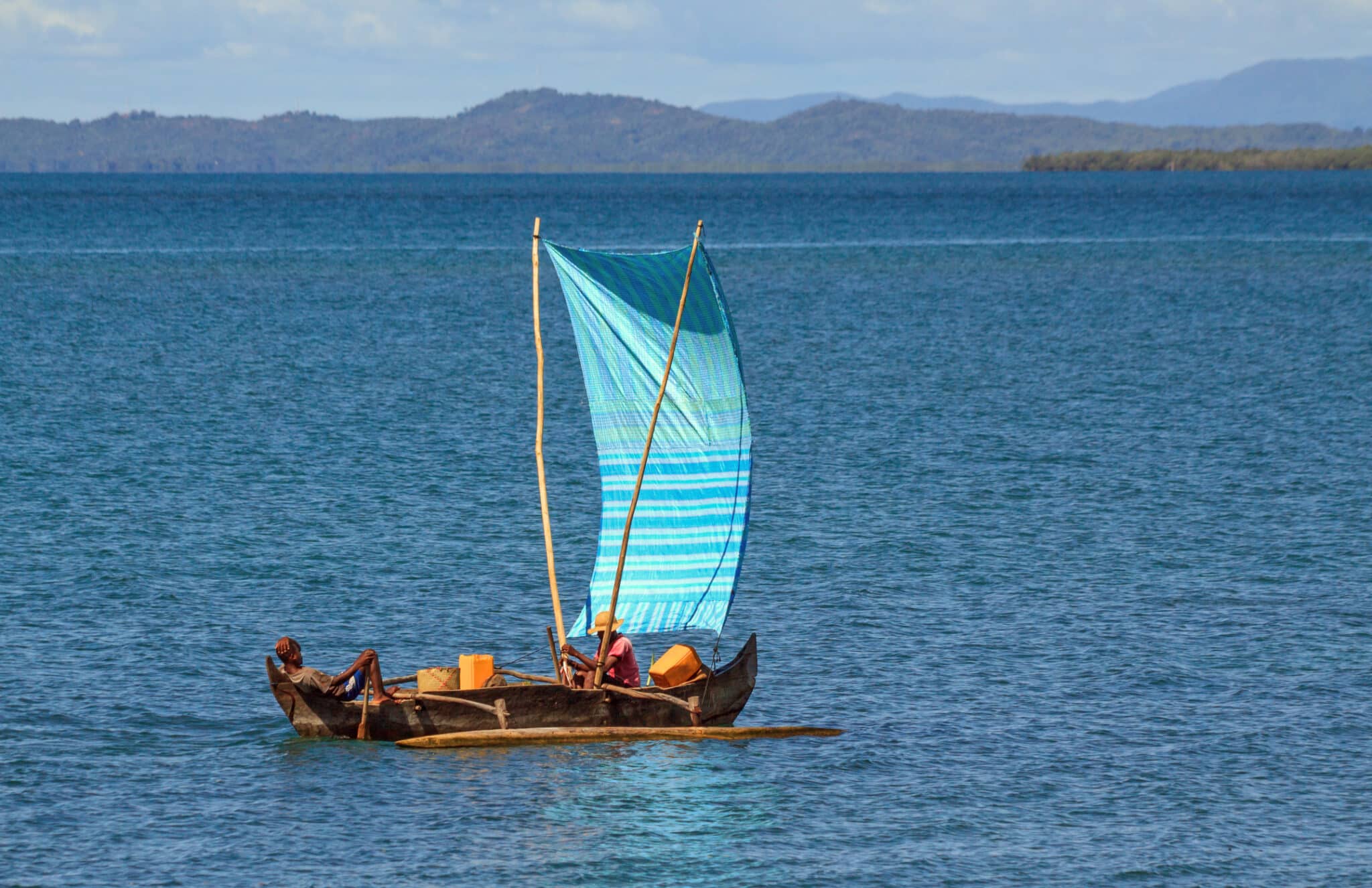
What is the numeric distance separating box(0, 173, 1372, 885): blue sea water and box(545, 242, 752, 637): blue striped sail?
2215 millimetres

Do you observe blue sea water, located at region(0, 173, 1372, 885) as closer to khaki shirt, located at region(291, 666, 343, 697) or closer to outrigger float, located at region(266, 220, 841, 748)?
outrigger float, located at region(266, 220, 841, 748)

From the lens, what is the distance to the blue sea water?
799 inches

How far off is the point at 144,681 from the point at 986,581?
1533cm

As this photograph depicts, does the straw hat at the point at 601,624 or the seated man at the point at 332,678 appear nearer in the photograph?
the seated man at the point at 332,678

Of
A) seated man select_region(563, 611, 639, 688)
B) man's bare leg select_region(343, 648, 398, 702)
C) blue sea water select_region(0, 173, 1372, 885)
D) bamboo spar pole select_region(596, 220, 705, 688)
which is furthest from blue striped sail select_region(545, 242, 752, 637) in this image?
man's bare leg select_region(343, 648, 398, 702)

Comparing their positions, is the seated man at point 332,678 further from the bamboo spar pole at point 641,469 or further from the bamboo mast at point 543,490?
the bamboo spar pole at point 641,469

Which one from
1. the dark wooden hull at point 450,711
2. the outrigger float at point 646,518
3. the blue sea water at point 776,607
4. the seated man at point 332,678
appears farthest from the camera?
the outrigger float at point 646,518

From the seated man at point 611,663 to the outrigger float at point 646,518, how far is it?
4.6 inches

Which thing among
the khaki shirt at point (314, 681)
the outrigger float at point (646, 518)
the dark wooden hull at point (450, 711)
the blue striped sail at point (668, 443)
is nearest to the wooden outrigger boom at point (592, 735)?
the outrigger float at point (646, 518)

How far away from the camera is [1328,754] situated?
75.7 feet

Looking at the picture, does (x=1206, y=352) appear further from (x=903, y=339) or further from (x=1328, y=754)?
(x=1328, y=754)

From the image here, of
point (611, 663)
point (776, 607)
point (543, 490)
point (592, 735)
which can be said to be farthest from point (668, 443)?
point (776, 607)

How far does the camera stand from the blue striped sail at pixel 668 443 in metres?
24.7

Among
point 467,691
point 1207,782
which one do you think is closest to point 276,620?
point 467,691
